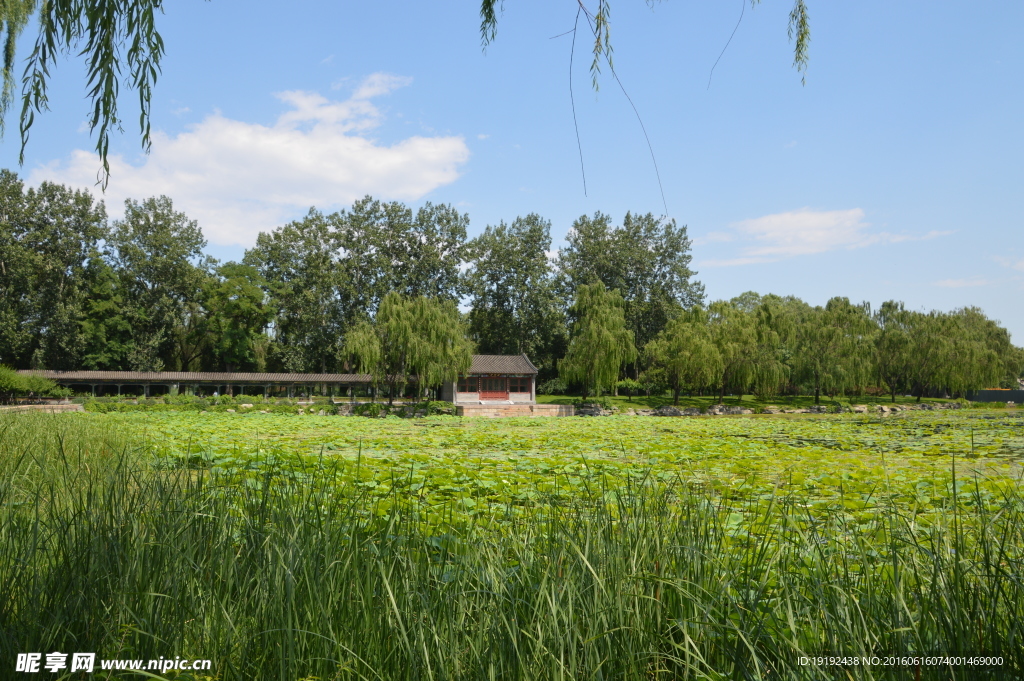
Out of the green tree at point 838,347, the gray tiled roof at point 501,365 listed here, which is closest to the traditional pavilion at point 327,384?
the gray tiled roof at point 501,365

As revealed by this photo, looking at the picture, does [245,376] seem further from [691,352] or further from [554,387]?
[691,352]

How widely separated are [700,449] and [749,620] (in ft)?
23.0

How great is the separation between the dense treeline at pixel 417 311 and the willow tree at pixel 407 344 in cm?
8

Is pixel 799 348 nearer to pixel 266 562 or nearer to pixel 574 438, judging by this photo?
pixel 574 438

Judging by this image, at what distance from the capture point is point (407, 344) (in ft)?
79.2

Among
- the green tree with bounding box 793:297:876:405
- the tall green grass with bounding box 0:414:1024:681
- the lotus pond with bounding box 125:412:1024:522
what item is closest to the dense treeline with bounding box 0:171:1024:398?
the green tree with bounding box 793:297:876:405

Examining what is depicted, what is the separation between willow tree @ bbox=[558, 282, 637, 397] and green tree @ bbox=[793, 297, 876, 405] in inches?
319

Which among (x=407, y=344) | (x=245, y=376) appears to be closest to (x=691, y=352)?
(x=407, y=344)

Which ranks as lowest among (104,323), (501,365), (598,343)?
(501,365)

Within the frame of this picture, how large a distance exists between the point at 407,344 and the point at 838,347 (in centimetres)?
1857

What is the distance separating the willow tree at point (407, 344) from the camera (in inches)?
948

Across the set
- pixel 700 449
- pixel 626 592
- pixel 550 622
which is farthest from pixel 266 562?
pixel 700 449

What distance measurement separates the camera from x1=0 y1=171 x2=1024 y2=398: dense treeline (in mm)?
27047

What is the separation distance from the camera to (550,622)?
1.68 m
